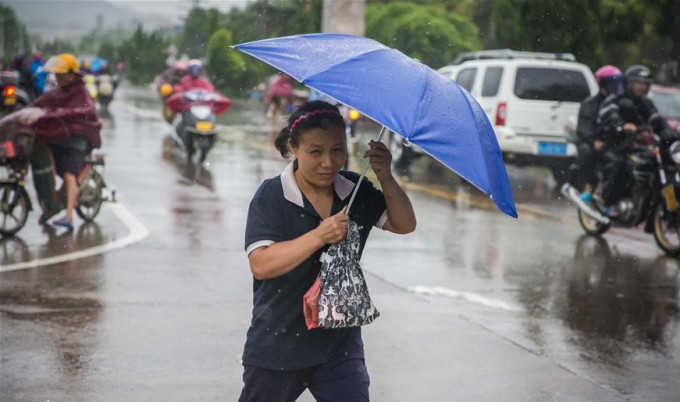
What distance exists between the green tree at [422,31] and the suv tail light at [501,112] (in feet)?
64.9

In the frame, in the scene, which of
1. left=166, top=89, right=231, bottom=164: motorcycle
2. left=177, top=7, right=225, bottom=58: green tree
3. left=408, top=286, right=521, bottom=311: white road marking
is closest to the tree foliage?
left=166, top=89, right=231, bottom=164: motorcycle

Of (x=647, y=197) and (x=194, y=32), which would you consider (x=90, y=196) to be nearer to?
(x=647, y=197)

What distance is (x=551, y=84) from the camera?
17.6m

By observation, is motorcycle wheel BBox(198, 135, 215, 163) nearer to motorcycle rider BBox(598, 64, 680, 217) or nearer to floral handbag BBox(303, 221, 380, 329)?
motorcycle rider BBox(598, 64, 680, 217)

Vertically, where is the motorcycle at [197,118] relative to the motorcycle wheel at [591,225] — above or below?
below

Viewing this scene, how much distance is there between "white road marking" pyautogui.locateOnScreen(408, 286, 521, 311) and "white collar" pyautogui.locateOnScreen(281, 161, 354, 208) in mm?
4351

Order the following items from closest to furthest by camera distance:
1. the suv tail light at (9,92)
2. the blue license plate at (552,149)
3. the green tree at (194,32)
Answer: the blue license plate at (552,149) < the suv tail light at (9,92) < the green tree at (194,32)

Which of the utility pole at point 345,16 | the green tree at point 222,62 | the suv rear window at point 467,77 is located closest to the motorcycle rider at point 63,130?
the suv rear window at point 467,77

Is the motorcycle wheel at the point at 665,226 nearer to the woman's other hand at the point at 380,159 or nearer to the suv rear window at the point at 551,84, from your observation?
the suv rear window at the point at 551,84

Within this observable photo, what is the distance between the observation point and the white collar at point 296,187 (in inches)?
146

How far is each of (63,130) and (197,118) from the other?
26.7ft

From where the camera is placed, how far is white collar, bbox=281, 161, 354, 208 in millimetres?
3715

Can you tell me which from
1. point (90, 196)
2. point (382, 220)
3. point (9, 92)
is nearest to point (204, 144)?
point (9, 92)

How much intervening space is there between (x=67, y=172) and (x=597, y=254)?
5198 millimetres
